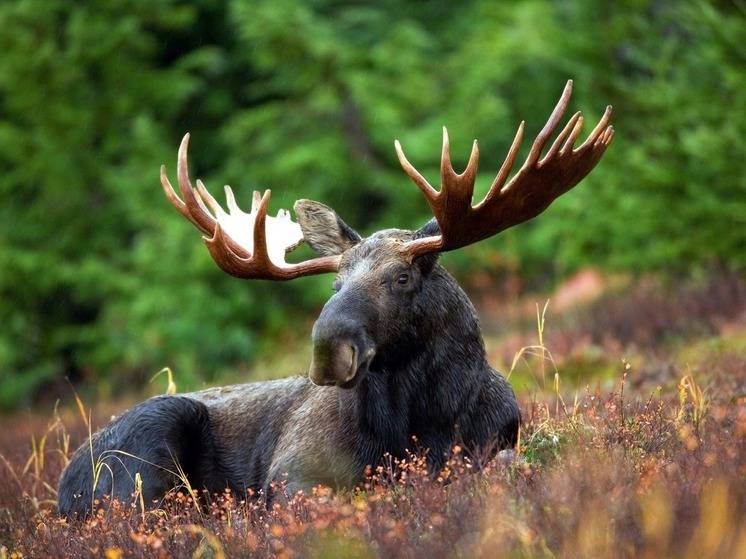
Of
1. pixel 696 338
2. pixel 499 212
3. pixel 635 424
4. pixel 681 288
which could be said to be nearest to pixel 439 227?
pixel 499 212

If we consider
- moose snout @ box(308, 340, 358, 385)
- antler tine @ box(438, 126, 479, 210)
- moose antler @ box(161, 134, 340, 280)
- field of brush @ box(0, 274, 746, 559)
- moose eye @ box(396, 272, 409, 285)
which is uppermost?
antler tine @ box(438, 126, 479, 210)

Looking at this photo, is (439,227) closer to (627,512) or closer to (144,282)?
(627,512)

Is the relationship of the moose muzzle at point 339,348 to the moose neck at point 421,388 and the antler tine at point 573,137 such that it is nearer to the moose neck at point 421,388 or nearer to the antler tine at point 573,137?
the moose neck at point 421,388

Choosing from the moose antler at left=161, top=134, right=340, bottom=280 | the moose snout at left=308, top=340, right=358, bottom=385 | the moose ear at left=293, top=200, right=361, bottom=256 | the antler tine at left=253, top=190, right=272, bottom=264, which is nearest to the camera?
the moose snout at left=308, top=340, right=358, bottom=385

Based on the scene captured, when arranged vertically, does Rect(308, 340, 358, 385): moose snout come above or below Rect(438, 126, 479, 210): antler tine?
below

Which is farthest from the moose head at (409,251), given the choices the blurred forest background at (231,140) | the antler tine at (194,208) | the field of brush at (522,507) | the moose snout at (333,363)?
the blurred forest background at (231,140)

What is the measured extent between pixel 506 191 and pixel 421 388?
1.02 metres

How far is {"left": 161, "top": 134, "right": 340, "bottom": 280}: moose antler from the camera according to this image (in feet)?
19.3

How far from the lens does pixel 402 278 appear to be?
5.52m

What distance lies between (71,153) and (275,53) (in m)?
4.30

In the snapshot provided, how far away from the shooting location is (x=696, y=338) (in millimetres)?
10617

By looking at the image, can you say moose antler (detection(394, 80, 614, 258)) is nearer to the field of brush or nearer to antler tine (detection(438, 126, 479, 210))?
antler tine (detection(438, 126, 479, 210))

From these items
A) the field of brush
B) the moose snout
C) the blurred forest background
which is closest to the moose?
the moose snout

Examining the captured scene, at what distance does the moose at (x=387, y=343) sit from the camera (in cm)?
528
